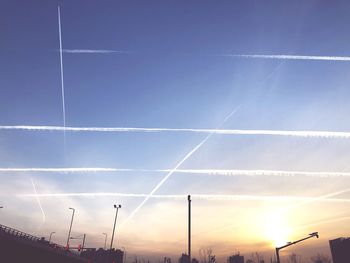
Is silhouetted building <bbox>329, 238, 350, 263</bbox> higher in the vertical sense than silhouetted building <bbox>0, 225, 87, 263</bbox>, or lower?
higher

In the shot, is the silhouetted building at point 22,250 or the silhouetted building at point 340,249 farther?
the silhouetted building at point 340,249

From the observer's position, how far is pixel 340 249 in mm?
103812

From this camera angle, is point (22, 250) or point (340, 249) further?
point (340, 249)

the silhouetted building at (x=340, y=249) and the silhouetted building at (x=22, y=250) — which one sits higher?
the silhouetted building at (x=340, y=249)

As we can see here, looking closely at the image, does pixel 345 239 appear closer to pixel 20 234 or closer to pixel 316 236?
pixel 316 236

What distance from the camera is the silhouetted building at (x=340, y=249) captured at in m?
101

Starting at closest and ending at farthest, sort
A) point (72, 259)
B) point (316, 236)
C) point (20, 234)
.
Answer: point (316, 236), point (20, 234), point (72, 259)

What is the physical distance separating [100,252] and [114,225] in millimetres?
137425

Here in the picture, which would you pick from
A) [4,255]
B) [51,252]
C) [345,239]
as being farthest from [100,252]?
[4,255]

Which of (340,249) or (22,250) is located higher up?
(340,249)

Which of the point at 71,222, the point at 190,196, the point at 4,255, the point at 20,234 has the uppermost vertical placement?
the point at 71,222

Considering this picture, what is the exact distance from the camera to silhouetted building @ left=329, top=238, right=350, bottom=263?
101 m

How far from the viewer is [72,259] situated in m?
59.5

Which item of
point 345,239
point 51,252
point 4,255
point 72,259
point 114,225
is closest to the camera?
point 4,255
